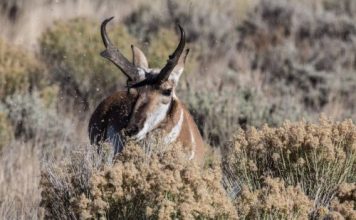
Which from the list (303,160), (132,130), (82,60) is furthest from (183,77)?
(303,160)

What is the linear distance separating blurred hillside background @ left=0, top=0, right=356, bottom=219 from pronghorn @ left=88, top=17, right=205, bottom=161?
1.44 ft

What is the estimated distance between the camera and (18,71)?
1067cm

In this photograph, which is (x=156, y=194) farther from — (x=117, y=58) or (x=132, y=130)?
(x=117, y=58)

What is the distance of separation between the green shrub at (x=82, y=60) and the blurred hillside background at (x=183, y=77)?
0.02 metres

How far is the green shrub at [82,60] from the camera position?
1131cm

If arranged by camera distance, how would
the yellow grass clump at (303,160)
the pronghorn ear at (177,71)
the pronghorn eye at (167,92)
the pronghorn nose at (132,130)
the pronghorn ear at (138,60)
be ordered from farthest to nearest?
1. the pronghorn ear at (138,60)
2. the pronghorn ear at (177,71)
3. the pronghorn eye at (167,92)
4. the pronghorn nose at (132,130)
5. the yellow grass clump at (303,160)

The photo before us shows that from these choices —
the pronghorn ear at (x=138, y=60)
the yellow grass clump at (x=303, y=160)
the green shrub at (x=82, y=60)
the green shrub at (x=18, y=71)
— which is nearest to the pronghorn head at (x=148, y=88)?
the pronghorn ear at (x=138, y=60)

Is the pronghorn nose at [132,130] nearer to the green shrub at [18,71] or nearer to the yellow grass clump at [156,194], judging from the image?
the yellow grass clump at [156,194]

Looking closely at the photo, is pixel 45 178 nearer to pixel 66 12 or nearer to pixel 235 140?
pixel 235 140

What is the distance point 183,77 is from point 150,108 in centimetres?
500

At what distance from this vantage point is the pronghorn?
21.2 ft

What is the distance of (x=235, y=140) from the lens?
16.9ft

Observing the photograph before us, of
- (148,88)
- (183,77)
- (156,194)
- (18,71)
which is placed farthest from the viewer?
(183,77)

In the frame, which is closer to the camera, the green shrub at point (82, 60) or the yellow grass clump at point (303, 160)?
the yellow grass clump at point (303, 160)
